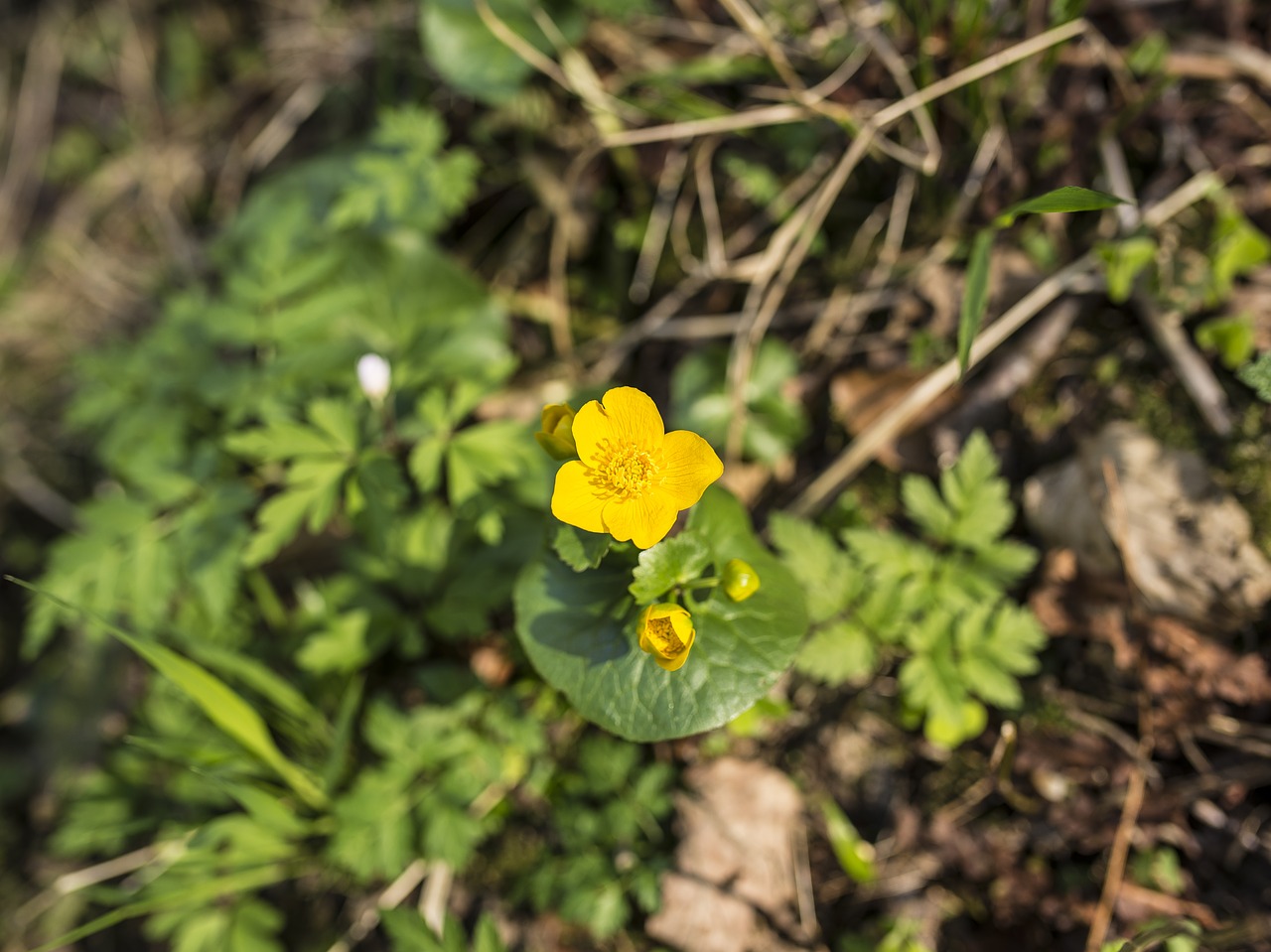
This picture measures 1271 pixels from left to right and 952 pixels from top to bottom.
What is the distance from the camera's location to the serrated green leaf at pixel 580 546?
1888mm

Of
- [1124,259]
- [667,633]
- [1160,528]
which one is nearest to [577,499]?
[667,633]

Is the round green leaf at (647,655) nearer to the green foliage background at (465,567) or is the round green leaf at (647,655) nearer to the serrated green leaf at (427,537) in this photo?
the green foliage background at (465,567)

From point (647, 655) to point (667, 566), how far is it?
0.26 meters

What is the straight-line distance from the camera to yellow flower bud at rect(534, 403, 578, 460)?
2.07 metres

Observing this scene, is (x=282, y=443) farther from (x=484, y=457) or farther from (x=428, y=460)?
(x=484, y=457)

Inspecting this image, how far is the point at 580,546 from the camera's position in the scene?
1944 mm

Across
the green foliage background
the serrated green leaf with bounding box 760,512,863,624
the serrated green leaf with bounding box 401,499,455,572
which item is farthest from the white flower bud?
the serrated green leaf with bounding box 760,512,863,624

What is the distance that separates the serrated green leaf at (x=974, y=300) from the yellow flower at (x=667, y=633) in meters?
1.04

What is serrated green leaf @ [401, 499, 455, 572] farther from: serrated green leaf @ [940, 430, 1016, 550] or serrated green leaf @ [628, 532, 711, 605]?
serrated green leaf @ [940, 430, 1016, 550]

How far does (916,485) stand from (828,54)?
187 cm

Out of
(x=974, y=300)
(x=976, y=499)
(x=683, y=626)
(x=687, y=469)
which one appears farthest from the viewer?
(x=976, y=499)

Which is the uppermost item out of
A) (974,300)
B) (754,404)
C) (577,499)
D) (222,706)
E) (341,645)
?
(974,300)

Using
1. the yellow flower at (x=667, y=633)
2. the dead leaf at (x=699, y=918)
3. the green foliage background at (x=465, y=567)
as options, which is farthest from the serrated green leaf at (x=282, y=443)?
the dead leaf at (x=699, y=918)

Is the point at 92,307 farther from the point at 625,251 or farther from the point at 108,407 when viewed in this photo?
the point at 625,251
